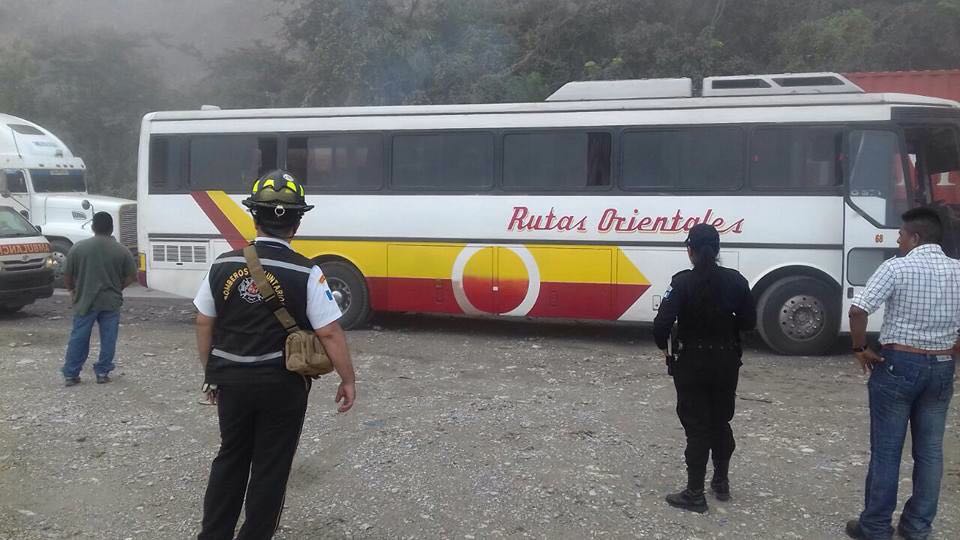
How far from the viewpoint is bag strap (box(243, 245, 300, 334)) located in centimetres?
355

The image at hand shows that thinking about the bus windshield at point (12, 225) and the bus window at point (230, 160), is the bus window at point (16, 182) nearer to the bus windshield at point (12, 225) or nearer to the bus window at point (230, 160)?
the bus windshield at point (12, 225)

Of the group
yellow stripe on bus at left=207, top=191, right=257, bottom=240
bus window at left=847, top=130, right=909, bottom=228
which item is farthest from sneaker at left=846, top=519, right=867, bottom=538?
yellow stripe on bus at left=207, top=191, right=257, bottom=240

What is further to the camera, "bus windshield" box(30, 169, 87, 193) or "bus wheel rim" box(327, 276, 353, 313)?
"bus windshield" box(30, 169, 87, 193)

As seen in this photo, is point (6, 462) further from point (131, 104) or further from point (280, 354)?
point (131, 104)

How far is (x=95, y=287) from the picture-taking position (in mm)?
7523

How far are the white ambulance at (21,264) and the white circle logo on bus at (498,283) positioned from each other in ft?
20.2

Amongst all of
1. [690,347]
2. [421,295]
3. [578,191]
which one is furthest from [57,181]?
[690,347]

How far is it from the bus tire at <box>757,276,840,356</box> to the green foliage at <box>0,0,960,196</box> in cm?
1250

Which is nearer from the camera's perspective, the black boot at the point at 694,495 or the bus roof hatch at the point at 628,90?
the black boot at the point at 694,495

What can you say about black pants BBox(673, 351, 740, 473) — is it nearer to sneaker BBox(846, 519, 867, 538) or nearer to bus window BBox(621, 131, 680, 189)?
sneaker BBox(846, 519, 867, 538)

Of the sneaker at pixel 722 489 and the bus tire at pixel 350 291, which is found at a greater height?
the bus tire at pixel 350 291

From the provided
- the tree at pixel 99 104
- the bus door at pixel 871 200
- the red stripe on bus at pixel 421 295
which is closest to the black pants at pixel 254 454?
the red stripe on bus at pixel 421 295

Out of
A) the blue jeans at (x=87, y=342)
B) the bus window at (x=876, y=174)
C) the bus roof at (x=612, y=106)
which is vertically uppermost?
the bus roof at (x=612, y=106)

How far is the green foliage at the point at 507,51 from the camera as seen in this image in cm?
2103
